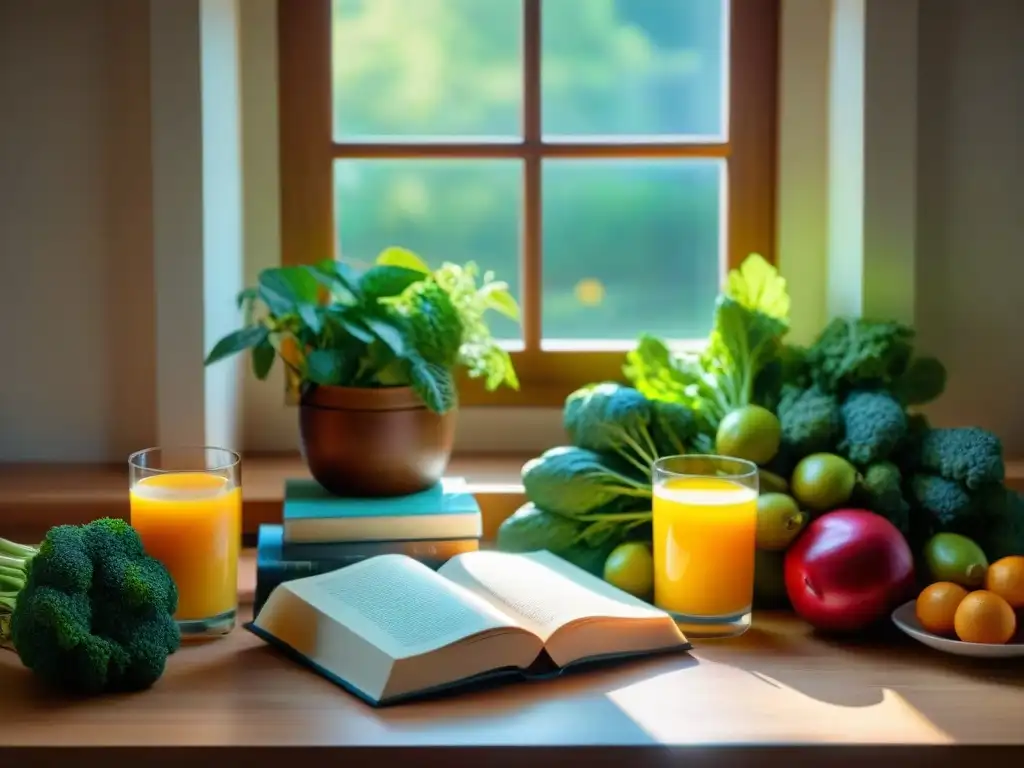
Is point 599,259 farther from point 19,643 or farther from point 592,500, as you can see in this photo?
point 19,643

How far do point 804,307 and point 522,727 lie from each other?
3.00 ft

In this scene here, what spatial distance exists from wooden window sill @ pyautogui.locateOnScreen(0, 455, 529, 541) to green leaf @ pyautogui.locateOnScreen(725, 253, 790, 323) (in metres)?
0.36

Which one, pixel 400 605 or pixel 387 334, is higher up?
pixel 387 334

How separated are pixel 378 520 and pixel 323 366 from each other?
177mm

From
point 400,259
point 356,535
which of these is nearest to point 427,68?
point 400,259

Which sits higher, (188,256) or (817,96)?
(817,96)

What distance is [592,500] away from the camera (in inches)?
55.2

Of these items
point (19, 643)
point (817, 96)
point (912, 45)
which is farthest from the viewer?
point (817, 96)

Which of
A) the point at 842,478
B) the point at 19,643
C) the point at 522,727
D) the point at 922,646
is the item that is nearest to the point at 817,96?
the point at 842,478

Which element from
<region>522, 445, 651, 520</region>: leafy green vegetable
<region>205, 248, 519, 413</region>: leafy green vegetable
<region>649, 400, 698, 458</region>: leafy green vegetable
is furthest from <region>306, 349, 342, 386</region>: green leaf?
<region>649, 400, 698, 458</region>: leafy green vegetable

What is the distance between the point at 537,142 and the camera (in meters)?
1.80

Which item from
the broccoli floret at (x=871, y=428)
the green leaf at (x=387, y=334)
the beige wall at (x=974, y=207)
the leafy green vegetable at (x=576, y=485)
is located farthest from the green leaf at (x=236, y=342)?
the beige wall at (x=974, y=207)

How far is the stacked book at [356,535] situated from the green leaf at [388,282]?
23 cm

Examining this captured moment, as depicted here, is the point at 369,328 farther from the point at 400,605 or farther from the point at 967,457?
the point at 967,457
